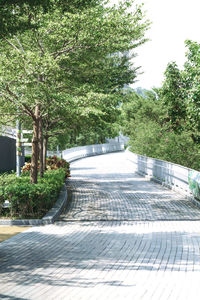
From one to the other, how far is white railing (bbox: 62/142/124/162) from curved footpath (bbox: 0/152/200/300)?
2246 cm

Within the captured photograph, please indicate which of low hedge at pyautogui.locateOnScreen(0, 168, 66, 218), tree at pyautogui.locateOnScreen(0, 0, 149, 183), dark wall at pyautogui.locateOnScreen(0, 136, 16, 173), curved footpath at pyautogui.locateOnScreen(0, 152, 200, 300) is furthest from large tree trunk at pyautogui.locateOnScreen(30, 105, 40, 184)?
dark wall at pyautogui.locateOnScreen(0, 136, 16, 173)

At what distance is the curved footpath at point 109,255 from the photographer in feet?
19.1

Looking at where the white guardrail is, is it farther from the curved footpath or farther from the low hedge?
the low hedge

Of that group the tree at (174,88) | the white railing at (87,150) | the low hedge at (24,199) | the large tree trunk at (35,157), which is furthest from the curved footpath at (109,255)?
the white railing at (87,150)

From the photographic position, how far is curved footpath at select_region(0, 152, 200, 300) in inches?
229

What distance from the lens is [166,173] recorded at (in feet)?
61.6

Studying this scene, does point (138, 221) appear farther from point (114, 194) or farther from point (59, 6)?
point (59, 6)

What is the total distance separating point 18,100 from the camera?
39.9ft

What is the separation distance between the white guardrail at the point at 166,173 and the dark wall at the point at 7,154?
28.3 ft

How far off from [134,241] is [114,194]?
7.44 m

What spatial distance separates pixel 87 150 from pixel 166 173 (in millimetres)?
25049

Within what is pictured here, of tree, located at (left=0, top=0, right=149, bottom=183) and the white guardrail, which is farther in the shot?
the white guardrail

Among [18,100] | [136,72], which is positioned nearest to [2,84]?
[18,100]

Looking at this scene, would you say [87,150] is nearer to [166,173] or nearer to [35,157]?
[166,173]
